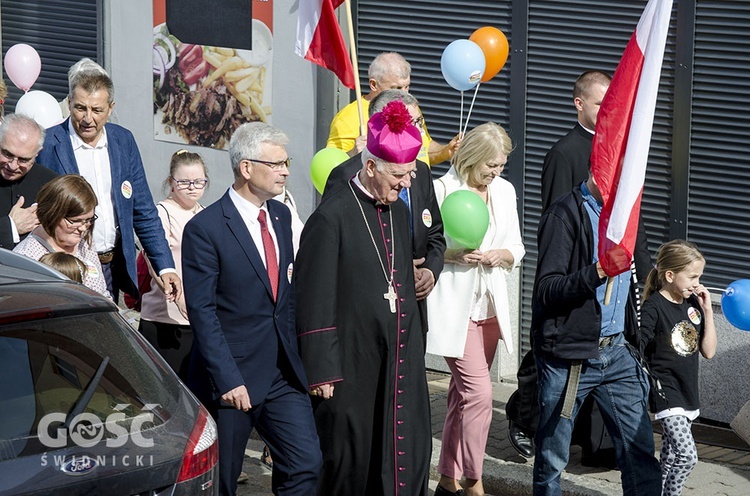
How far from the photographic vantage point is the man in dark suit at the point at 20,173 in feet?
21.9

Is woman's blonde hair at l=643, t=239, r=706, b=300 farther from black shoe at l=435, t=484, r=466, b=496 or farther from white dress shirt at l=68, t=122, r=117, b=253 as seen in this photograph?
white dress shirt at l=68, t=122, r=117, b=253

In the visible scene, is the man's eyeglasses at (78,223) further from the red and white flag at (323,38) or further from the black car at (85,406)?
the red and white flag at (323,38)

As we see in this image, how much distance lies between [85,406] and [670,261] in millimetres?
3794

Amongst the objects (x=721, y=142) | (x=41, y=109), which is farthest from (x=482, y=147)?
(x=41, y=109)

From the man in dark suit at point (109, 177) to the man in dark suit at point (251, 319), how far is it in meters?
1.35

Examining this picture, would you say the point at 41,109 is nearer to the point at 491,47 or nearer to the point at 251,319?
the point at 491,47

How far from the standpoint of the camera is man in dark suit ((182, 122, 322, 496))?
5.85 meters

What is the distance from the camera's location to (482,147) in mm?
7352

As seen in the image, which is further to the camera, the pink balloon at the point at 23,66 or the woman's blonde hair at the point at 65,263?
the pink balloon at the point at 23,66

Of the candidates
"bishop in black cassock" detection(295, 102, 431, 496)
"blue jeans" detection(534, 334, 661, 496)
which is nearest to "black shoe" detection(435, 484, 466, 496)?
"bishop in black cassock" detection(295, 102, 431, 496)

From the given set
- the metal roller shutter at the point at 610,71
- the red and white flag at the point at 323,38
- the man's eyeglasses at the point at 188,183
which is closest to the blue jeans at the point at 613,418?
the man's eyeglasses at the point at 188,183

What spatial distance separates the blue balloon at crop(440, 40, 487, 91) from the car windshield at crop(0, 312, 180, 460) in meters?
4.54

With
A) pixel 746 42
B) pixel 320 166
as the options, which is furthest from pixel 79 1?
pixel 746 42

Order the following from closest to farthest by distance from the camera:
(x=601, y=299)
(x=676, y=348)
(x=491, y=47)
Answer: (x=601, y=299) → (x=676, y=348) → (x=491, y=47)
